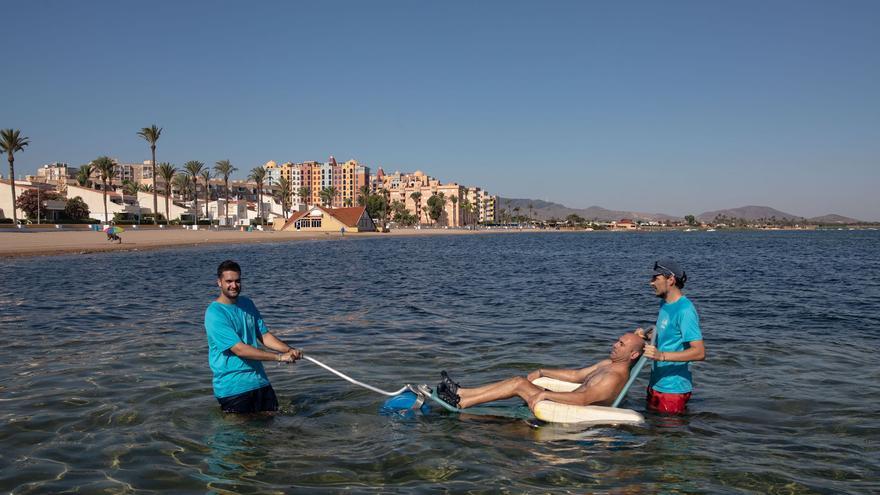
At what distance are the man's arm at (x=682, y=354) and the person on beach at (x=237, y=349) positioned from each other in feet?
14.0

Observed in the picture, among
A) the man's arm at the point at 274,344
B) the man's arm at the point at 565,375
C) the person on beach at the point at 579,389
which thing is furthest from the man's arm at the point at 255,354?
the man's arm at the point at 565,375

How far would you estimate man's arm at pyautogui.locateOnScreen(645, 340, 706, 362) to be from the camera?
292 inches

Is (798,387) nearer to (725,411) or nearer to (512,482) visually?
(725,411)

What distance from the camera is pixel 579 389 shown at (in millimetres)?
8430

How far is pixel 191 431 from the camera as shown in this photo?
793 centimetres

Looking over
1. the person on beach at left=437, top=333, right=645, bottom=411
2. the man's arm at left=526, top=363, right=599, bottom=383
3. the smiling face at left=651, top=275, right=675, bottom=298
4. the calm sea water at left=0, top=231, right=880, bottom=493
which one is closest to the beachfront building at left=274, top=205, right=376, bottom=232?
the calm sea water at left=0, top=231, right=880, bottom=493

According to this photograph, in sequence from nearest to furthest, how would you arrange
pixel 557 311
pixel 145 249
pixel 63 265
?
pixel 557 311 → pixel 63 265 → pixel 145 249

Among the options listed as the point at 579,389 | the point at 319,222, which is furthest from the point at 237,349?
the point at 319,222

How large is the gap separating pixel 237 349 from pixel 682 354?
5448mm

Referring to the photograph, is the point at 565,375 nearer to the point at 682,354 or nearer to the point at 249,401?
the point at 682,354

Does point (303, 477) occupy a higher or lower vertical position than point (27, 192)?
lower

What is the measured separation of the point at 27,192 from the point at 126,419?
11051 centimetres

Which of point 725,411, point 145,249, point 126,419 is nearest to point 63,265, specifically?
point 145,249

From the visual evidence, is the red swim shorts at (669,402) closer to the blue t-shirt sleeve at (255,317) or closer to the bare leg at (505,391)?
the bare leg at (505,391)
